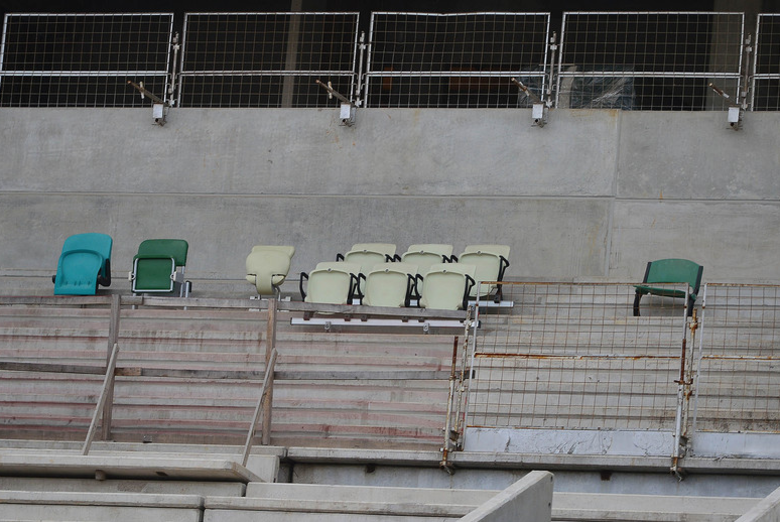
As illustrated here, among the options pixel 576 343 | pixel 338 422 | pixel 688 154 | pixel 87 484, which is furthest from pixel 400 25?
pixel 87 484

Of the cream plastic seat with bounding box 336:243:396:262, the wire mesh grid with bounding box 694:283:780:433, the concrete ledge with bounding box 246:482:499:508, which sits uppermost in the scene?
the cream plastic seat with bounding box 336:243:396:262

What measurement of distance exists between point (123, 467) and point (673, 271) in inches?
272

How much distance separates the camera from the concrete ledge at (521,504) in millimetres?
4321

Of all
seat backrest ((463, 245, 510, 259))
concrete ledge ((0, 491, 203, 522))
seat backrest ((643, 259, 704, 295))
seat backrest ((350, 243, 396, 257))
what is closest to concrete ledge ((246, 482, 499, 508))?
concrete ledge ((0, 491, 203, 522))

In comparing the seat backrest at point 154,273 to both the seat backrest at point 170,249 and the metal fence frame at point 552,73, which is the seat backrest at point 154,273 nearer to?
the seat backrest at point 170,249

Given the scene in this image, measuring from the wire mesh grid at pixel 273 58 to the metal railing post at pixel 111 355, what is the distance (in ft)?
25.4

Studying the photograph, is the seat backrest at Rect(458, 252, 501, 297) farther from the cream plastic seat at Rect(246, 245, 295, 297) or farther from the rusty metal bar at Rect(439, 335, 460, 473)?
the rusty metal bar at Rect(439, 335, 460, 473)

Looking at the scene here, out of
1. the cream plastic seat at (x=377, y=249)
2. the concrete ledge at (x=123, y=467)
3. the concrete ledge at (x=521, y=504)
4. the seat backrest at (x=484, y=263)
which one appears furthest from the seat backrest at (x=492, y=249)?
the concrete ledge at (x=521, y=504)

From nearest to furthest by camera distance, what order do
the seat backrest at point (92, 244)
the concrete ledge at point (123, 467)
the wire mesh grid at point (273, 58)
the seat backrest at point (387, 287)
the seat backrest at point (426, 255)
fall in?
the concrete ledge at point (123, 467), the seat backrest at point (387, 287), the seat backrest at point (426, 255), the seat backrest at point (92, 244), the wire mesh grid at point (273, 58)

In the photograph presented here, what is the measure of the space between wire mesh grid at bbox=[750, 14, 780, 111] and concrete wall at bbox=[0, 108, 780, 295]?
2.86 ft

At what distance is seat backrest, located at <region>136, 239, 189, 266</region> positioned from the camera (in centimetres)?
1289

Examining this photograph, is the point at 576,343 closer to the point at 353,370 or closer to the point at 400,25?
the point at 353,370

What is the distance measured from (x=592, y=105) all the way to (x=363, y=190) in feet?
8.87

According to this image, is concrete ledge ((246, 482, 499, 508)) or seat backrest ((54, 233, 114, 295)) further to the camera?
seat backrest ((54, 233, 114, 295))
